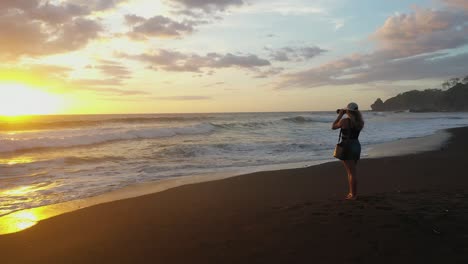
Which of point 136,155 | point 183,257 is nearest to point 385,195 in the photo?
point 183,257

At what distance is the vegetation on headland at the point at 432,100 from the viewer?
339ft

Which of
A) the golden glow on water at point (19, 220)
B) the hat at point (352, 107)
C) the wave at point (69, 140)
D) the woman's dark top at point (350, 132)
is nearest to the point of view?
the golden glow on water at point (19, 220)

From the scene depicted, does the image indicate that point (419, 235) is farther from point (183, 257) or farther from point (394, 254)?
point (183, 257)

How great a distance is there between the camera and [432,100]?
124 metres

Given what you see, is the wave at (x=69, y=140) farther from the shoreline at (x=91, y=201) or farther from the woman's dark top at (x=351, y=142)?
the woman's dark top at (x=351, y=142)

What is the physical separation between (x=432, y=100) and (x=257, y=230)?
135 metres

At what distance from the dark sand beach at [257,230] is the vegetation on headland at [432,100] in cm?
10958

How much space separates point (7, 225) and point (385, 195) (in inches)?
228

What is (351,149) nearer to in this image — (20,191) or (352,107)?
(352,107)

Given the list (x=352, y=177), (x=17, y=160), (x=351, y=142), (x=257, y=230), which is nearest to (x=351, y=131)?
(x=351, y=142)

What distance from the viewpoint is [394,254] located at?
145 inches

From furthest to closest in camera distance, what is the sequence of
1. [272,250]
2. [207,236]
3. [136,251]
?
[207,236]
[136,251]
[272,250]

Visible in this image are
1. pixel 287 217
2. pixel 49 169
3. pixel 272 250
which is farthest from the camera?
pixel 49 169

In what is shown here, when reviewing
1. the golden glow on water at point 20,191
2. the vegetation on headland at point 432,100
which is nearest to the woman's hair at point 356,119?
the golden glow on water at point 20,191
